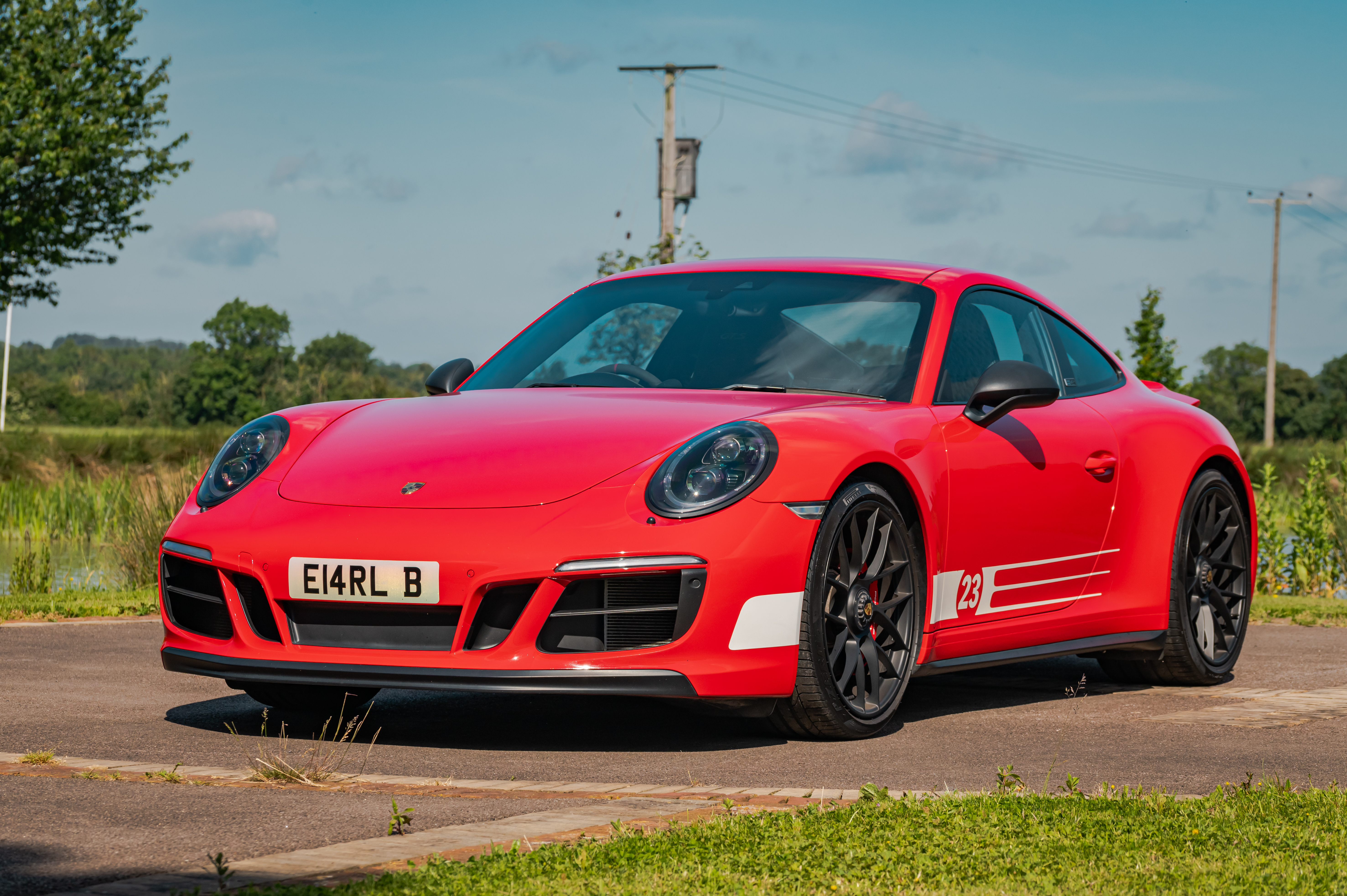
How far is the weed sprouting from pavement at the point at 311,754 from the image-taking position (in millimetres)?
4230

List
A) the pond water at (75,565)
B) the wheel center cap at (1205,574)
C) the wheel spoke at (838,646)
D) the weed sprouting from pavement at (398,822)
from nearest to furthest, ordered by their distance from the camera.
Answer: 1. the weed sprouting from pavement at (398,822)
2. the wheel spoke at (838,646)
3. the wheel center cap at (1205,574)
4. the pond water at (75,565)

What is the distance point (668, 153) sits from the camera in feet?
105

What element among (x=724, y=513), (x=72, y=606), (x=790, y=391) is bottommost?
(x=72, y=606)

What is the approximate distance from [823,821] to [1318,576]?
1099 centimetres

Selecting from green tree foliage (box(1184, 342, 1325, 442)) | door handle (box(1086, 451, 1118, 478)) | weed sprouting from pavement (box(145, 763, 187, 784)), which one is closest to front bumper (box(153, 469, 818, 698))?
weed sprouting from pavement (box(145, 763, 187, 784))

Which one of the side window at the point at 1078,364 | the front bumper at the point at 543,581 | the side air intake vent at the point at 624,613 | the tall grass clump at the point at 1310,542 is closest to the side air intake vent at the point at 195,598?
the front bumper at the point at 543,581

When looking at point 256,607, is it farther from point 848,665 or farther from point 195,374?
point 195,374

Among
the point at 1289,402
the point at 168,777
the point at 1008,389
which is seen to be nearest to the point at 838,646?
the point at 1008,389

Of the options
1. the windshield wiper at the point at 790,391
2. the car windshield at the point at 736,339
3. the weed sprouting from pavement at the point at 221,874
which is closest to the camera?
the weed sprouting from pavement at the point at 221,874

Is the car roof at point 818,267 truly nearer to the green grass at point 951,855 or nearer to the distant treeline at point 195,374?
the green grass at point 951,855

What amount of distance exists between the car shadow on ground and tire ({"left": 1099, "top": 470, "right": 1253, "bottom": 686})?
539mm

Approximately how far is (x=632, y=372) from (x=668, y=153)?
86.9 feet

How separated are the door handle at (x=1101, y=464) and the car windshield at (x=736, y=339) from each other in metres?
0.94

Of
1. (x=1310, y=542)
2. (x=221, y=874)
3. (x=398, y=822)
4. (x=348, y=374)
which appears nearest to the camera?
(x=221, y=874)
